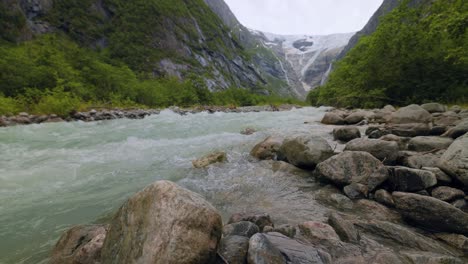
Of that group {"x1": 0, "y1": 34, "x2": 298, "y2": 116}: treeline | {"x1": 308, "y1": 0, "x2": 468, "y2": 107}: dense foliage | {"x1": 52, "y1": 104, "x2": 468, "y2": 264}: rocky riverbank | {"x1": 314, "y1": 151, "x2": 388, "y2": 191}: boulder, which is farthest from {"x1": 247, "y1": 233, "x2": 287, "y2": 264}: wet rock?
{"x1": 0, "y1": 34, "x2": 298, "y2": 116}: treeline

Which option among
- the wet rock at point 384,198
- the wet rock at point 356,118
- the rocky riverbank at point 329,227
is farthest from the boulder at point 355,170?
the wet rock at point 356,118

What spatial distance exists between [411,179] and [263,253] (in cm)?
305

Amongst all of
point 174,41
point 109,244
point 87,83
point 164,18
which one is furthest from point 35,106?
point 164,18

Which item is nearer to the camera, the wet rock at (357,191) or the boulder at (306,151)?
the wet rock at (357,191)

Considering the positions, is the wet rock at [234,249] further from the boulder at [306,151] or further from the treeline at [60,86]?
the treeline at [60,86]

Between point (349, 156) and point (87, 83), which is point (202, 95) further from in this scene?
point (349, 156)

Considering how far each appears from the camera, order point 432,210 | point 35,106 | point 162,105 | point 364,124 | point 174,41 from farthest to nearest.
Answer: point 174,41, point 162,105, point 35,106, point 364,124, point 432,210

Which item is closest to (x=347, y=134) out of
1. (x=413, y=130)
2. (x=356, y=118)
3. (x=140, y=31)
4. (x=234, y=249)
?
(x=413, y=130)

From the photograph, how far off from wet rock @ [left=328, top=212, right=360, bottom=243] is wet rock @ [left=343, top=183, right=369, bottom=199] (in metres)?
1.08

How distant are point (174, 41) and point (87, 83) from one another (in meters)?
53.3

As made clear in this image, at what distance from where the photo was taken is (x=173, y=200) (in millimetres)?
2340

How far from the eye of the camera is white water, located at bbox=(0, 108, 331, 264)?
11.9ft

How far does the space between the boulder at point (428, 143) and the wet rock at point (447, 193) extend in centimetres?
218

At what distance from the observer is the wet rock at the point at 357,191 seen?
4.00 m
